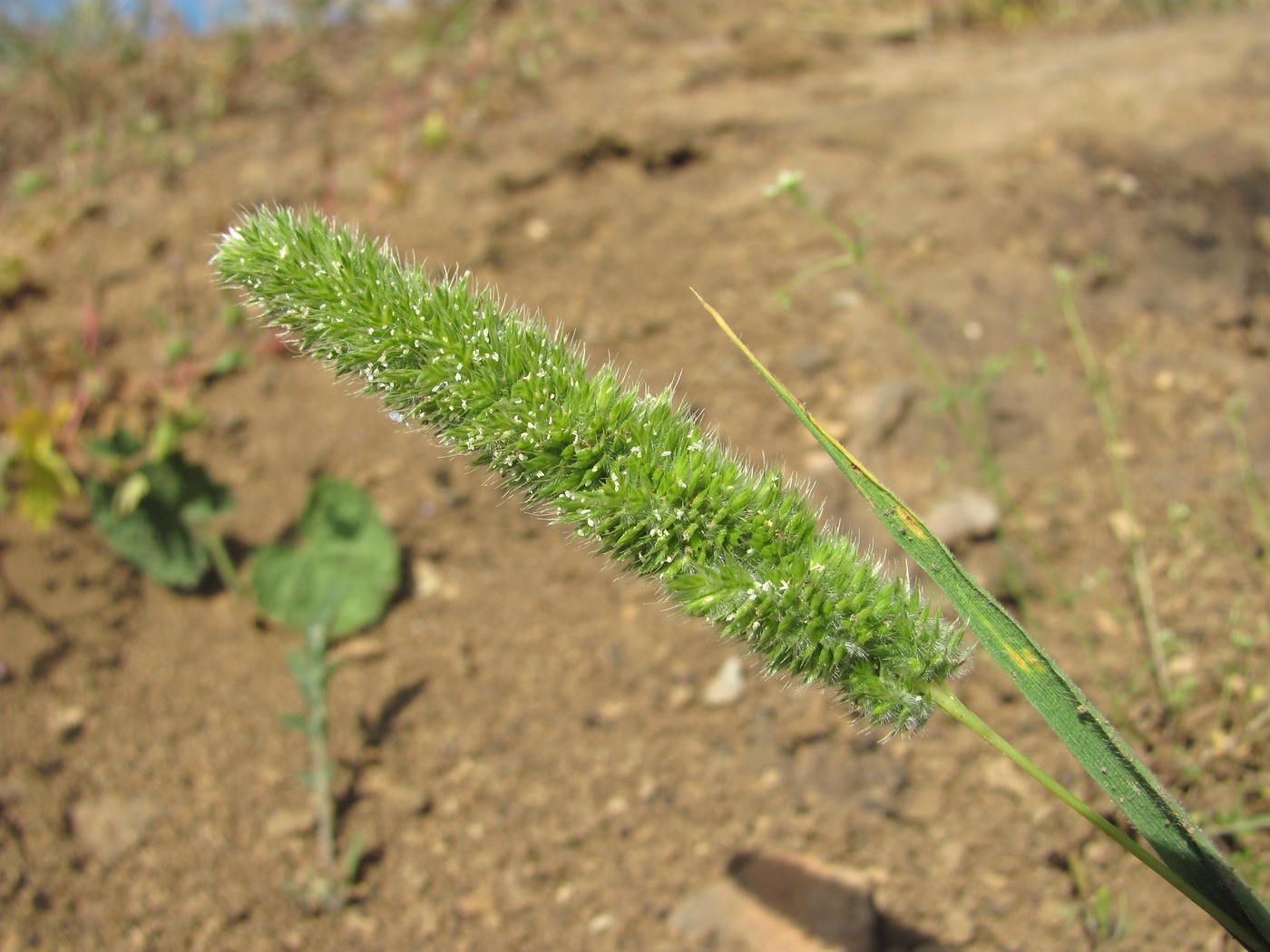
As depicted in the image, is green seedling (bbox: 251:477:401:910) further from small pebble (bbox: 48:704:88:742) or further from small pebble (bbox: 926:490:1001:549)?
small pebble (bbox: 926:490:1001:549)

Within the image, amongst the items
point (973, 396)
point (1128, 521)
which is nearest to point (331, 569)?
point (973, 396)

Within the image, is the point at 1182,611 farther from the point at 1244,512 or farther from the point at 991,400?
the point at 991,400

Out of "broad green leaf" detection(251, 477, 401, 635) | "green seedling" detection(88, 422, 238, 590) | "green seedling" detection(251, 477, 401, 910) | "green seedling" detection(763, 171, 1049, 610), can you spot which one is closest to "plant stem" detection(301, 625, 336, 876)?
"green seedling" detection(251, 477, 401, 910)

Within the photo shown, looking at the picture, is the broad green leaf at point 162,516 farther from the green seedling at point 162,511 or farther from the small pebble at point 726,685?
the small pebble at point 726,685

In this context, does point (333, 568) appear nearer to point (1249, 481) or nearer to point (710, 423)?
point (710, 423)

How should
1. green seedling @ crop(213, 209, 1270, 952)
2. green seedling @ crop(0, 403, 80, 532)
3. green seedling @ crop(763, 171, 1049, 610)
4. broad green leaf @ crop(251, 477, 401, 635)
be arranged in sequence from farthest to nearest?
green seedling @ crop(0, 403, 80, 532) → broad green leaf @ crop(251, 477, 401, 635) → green seedling @ crop(763, 171, 1049, 610) → green seedling @ crop(213, 209, 1270, 952)

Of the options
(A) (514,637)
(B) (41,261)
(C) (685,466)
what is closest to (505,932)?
(A) (514,637)
